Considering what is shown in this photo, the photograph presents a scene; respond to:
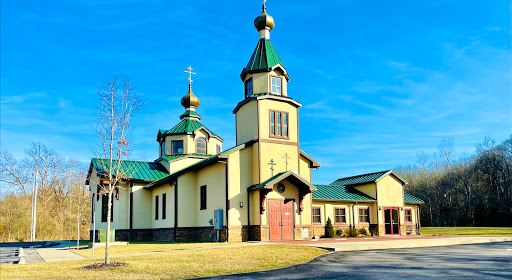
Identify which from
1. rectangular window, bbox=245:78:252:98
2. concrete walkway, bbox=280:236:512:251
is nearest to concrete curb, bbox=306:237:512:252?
concrete walkway, bbox=280:236:512:251

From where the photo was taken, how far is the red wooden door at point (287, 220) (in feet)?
75.0

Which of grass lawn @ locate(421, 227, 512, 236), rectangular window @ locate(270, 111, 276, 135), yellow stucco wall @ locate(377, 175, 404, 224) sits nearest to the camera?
rectangular window @ locate(270, 111, 276, 135)

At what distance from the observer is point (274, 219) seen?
22.6 meters

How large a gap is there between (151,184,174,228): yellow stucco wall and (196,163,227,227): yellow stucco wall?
207 centimetres

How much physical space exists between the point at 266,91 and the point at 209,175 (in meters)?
5.92

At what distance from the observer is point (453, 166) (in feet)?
185

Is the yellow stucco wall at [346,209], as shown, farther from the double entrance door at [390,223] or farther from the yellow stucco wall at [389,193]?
the double entrance door at [390,223]

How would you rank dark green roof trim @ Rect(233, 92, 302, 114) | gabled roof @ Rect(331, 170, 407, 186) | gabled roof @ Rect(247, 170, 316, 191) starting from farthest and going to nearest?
gabled roof @ Rect(331, 170, 407, 186)
dark green roof trim @ Rect(233, 92, 302, 114)
gabled roof @ Rect(247, 170, 316, 191)

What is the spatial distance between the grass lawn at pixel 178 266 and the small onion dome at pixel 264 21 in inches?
603

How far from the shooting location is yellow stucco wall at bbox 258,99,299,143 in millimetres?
23219

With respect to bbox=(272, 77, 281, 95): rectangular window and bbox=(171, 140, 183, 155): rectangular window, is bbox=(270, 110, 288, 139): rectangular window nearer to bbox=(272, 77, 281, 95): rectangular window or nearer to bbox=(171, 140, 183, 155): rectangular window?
bbox=(272, 77, 281, 95): rectangular window

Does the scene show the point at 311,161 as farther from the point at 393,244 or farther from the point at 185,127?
the point at 185,127

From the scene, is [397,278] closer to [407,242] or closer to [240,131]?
[407,242]

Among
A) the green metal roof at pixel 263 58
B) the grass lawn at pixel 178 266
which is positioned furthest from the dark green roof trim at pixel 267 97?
the grass lawn at pixel 178 266
